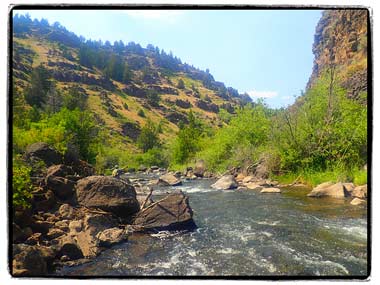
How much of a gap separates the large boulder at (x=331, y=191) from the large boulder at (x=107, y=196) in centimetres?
604

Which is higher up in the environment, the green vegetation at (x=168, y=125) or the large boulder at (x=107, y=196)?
the green vegetation at (x=168, y=125)

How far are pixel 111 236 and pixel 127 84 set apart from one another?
26.2 metres

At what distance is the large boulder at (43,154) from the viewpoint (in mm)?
7353

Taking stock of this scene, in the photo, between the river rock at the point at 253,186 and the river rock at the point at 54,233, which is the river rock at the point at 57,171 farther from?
the river rock at the point at 253,186

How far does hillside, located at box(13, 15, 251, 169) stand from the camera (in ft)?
73.9

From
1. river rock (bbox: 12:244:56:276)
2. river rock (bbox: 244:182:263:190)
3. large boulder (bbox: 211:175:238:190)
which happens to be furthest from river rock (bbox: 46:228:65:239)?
river rock (bbox: 244:182:263:190)

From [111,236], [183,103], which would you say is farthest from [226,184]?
[183,103]

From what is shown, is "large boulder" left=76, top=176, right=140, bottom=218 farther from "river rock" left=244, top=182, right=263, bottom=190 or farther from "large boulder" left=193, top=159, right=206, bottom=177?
"large boulder" left=193, top=159, right=206, bottom=177

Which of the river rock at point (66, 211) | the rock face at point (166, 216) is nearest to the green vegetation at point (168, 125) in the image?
the river rock at point (66, 211)

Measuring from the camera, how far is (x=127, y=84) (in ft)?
104

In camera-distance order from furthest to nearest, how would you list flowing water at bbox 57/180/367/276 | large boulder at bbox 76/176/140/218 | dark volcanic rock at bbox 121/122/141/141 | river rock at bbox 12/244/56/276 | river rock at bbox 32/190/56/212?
dark volcanic rock at bbox 121/122/141/141 < large boulder at bbox 76/176/140/218 < river rock at bbox 32/190/56/212 < flowing water at bbox 57/180/367/276 < river rock at bbox 12/244/56/276

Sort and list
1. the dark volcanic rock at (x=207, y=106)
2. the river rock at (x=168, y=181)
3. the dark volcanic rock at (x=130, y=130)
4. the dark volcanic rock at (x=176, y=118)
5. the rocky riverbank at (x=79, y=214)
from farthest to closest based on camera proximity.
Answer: the dark volcanic rock at (x=207, y=106) < the dark volcanic rock at (x=176, y=118) < the dark volcanic rock at (x=130, y=130) < the river rock at (x=168, y=181) < the rocky riverbank at (x=79, y=214)

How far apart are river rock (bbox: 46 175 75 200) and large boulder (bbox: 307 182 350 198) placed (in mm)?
7669

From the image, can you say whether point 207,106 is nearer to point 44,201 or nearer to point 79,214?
point 79,214
